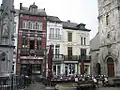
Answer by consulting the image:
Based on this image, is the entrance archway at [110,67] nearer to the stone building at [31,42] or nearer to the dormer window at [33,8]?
the stone building at [31,42]

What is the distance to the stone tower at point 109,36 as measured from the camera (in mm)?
23453

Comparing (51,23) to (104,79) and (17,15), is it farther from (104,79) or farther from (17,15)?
(104,79)

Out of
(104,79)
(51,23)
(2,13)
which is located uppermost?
(51,23)

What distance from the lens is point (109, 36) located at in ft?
82.0

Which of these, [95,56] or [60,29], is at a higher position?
[60,29]

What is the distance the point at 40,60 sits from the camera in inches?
1114

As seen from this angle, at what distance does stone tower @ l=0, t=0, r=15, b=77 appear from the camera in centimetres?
1332

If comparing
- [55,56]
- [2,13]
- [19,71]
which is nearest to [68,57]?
[55,56]

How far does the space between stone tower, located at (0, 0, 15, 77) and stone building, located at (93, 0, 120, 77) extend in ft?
48.5

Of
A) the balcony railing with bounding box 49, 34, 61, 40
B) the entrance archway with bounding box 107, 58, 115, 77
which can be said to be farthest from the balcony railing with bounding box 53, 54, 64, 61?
the entrance archway with bounding box 107, 58, 115, 77

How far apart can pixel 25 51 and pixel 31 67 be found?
270cm

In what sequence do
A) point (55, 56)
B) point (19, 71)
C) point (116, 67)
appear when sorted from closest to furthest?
point (116, 67), point (19, 71), point (55, 56)

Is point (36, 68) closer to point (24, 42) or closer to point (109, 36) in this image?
point (24, 42)

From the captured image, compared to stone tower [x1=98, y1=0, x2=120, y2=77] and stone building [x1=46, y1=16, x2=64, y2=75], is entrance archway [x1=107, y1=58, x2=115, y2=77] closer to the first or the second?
stone tower [x1=98, y1=0, x2=120, y2=77]
